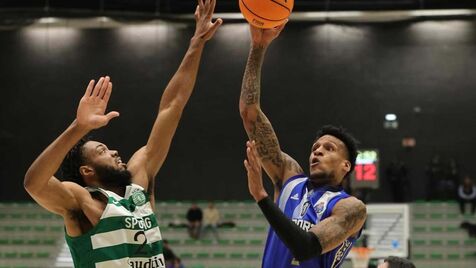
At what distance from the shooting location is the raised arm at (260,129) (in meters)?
5.15

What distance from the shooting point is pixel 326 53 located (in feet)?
73.0

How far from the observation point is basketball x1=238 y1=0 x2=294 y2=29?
501cm

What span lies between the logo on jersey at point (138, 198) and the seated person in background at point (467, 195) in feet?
56.7

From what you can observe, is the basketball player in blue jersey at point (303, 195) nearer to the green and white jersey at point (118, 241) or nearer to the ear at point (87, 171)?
the green and white jersey at point (118, 241)

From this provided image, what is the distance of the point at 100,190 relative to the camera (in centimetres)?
435

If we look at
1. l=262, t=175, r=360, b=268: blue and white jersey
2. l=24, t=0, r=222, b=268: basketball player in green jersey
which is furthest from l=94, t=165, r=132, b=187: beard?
l=262, t=175, r=360, b=268: blue and white jersey

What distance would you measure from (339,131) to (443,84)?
1794cm

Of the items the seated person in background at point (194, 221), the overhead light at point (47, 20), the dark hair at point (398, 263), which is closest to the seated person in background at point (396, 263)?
the dark hair at point (398, 263)

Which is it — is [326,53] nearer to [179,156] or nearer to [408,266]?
[179,156]

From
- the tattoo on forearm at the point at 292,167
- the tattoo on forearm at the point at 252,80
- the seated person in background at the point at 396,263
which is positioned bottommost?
the seated person in background at the point at 396,263

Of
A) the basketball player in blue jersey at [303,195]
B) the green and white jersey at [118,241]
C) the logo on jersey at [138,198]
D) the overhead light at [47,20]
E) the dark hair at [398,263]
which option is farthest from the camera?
the overhead light at [47,20]

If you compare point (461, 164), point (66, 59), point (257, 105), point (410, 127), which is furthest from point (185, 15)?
point (257, 105)

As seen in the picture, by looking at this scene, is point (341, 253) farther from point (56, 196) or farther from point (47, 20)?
point (47, 20)

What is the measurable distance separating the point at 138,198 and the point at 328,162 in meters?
1.28
